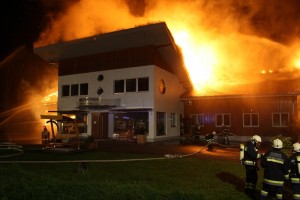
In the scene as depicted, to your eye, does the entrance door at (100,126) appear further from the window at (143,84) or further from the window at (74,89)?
the window at (143,84)

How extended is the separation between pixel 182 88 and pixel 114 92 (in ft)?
29.2

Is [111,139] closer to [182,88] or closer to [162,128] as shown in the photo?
[162,128]

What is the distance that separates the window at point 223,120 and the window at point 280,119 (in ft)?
13.3

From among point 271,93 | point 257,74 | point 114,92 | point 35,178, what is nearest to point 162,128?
point 114,92

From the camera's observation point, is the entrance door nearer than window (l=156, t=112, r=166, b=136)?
No

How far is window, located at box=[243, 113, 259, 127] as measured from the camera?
2717cm

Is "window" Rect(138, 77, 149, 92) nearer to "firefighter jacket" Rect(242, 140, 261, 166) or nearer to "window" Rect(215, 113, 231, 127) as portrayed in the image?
"window" Rect(215, 113, 231, 127)

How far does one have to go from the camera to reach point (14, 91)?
50.4 metres

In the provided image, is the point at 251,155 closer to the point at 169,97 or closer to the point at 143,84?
the point at 143,84

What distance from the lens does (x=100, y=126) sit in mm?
27047

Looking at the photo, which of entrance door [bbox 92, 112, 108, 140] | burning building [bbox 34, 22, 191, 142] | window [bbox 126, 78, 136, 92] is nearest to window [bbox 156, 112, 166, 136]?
A: burning building [bbox 34, 22, 191, 142]

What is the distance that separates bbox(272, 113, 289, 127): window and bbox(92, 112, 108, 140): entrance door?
1554 centimetres

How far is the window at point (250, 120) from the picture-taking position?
89.1 feet

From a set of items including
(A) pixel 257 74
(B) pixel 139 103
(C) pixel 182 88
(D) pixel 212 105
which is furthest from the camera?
(A) pixel 257 74
